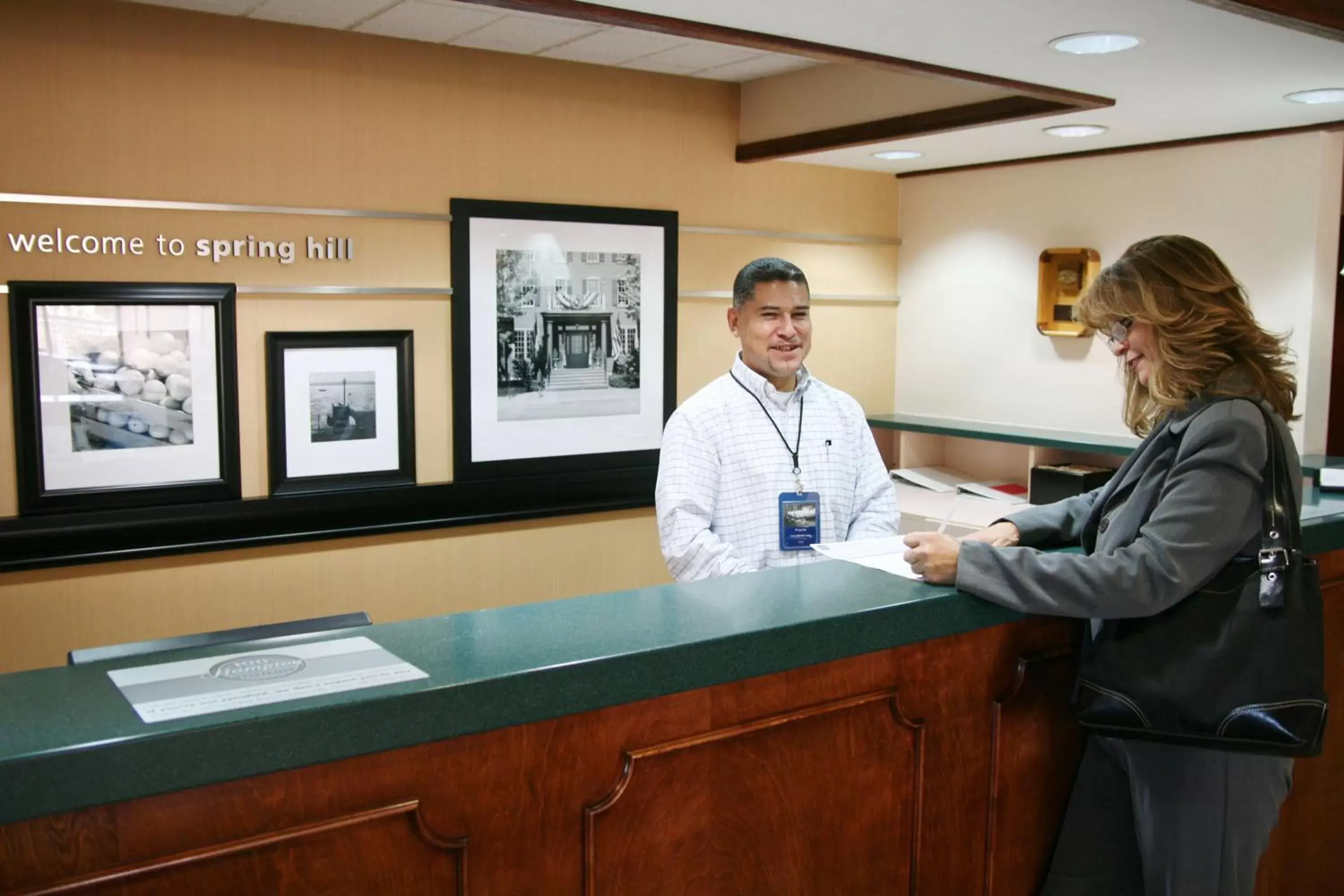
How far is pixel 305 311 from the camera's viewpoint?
3957 mm

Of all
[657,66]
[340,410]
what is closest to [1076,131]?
[657,66]

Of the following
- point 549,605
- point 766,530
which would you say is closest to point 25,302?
point 766,530

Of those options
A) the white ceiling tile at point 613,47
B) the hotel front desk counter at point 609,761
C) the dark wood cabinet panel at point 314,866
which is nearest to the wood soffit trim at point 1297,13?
the hotel front desk counter at point 609,761

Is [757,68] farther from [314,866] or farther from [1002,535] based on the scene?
[314,866]

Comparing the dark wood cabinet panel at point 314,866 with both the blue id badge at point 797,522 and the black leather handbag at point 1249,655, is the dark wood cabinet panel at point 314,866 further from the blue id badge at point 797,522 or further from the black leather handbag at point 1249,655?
the blue id badge at point 797,522

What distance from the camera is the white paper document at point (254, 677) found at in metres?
1.26

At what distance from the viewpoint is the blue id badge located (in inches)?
106

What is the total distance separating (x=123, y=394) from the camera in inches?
143

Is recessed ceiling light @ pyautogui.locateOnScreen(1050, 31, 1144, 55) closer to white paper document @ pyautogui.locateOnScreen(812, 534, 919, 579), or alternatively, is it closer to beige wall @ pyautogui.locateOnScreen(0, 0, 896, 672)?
white paper document @ pyautogui.locateOnScreen(812, 534, 919, 579)

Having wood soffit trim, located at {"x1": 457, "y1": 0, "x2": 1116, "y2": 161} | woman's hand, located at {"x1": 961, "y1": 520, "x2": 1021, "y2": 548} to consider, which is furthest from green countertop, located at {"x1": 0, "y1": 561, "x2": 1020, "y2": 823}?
wood soffit trim, located at {"x1": 457, "y1": 0, "x2": 1116, "y2": 161}

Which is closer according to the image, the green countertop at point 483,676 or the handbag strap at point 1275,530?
the green countertop at point 483,676

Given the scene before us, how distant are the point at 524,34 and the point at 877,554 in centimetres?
258

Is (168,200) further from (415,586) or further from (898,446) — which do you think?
(898,446)

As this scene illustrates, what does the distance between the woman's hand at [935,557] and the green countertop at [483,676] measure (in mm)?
20
